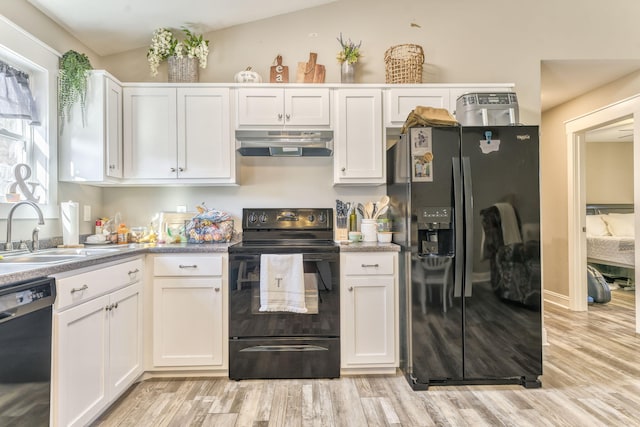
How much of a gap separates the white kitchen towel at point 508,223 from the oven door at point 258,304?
1.14 m

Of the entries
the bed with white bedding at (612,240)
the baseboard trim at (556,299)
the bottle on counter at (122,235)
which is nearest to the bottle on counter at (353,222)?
the bottle on counter at (122,235)

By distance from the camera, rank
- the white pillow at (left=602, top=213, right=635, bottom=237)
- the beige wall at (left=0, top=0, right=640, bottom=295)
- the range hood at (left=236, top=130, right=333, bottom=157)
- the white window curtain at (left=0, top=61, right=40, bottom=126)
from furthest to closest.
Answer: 1. the white pillow at (left=602, top=213, right=635, bottom=237)
2. the beige wall at (left=0, top=0, right=640, bottom=295)
3. the range hood at (left=236, top=130, right=333, bottom=157)
4. the white window curtain at (left=0, top=61, right=40, bottom=126)

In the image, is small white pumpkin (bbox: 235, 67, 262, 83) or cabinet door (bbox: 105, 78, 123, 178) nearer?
cabinet door (bbox: 105, 78, 123, 178)

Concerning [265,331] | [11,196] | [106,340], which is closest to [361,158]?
[265,331]

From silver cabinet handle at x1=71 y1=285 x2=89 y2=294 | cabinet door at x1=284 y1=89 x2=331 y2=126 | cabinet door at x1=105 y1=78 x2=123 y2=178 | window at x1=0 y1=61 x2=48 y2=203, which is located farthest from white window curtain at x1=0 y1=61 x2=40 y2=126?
cabinet door at x1=284 y1=89 x2=331 y2=126

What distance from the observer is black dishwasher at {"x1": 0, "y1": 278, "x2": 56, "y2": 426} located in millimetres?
1226

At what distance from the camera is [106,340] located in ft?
6.15

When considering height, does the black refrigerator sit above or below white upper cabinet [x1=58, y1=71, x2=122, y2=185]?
below

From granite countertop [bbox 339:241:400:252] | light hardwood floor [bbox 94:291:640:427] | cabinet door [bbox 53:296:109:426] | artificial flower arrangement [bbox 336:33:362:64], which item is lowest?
light hardwood floor [bbox 94:291:640:427]

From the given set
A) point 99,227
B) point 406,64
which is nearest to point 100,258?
point 99,227

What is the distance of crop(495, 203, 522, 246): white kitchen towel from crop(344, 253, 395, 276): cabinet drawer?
2.41ft

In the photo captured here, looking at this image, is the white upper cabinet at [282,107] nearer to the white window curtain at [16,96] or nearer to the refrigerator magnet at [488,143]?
the refrigerator magnet at [488,143]

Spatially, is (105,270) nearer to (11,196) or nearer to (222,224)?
(11,196)

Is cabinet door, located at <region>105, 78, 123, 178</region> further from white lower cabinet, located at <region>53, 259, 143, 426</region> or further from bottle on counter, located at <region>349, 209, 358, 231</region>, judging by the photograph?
bottle on counter, located at <region>349, 209, 358, 231</region>
